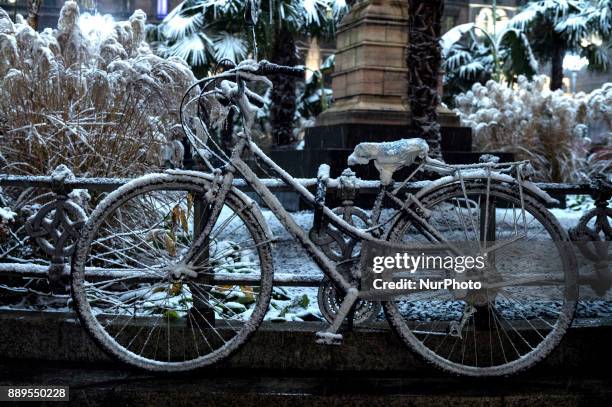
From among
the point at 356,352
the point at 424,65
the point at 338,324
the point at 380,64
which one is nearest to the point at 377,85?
the point at 380,64

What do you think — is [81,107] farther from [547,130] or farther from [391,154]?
[547,130]

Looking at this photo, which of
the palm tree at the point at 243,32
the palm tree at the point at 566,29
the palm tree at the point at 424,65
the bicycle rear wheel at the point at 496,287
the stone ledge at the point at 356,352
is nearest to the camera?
the bicycle rear wheel at the point at 496,287

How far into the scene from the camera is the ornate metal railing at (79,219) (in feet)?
11.4

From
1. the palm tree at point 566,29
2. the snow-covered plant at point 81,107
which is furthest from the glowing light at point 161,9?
the snow-covered plant at point 81,107

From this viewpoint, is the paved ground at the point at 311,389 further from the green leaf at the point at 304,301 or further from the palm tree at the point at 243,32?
the palm tree at the point at 243,32

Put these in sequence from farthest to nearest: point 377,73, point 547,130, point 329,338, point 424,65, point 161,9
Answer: point 161,9 < point 547,130 < point 377,73 < point 424,65 < point 329,338

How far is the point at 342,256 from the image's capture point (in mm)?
3414

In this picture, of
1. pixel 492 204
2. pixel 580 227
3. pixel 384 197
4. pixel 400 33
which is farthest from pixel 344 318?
pixel 400 33

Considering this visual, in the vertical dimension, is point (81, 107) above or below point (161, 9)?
below

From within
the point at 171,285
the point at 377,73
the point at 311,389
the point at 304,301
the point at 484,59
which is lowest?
the point at 311,389

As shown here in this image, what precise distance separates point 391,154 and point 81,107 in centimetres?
249

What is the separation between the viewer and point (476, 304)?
3.27 m

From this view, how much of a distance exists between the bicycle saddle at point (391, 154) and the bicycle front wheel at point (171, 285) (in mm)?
599

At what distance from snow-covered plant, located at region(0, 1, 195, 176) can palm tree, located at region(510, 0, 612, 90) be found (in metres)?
19.6
